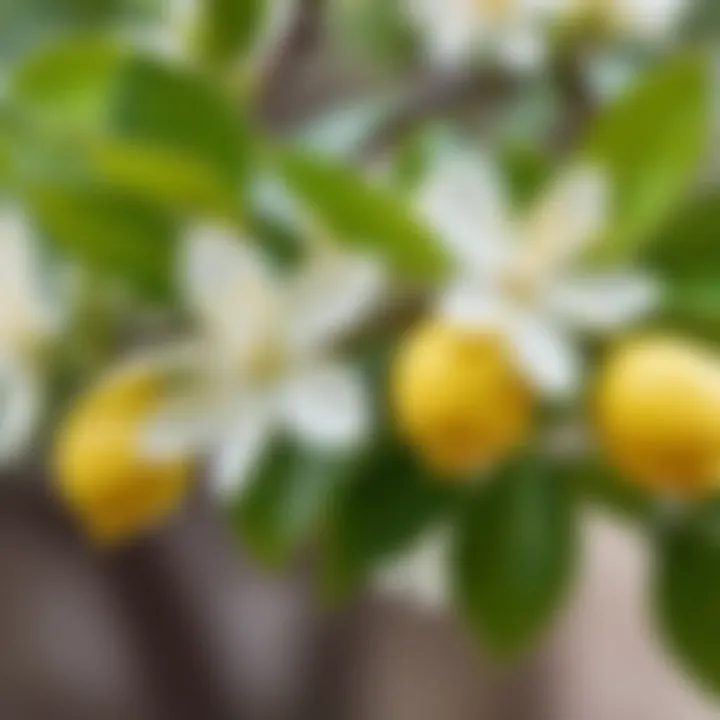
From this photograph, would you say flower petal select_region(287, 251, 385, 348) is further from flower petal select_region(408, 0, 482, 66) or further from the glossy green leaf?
flower petal select_region(408, 0, 482, 66)

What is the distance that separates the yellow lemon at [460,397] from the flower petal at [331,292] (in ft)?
0.08

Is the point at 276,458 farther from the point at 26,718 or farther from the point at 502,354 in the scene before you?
the point at 26,718

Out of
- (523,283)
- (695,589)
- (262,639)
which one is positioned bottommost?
(262,639)

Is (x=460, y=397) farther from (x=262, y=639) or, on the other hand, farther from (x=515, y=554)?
(x=262, y=639)

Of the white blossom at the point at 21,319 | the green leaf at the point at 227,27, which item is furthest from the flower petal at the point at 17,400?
the green leaf at the point at 227,27

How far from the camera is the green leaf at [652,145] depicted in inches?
12.5

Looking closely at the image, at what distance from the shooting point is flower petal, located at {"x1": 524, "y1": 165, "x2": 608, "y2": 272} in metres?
0.32

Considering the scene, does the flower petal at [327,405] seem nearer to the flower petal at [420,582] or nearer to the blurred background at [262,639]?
the flower petal at [420,582]

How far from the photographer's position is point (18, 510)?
0.86 m

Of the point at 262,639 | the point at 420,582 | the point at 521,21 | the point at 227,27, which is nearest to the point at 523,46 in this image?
the point at 521,21

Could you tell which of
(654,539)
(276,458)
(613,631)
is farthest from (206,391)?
(613,631)

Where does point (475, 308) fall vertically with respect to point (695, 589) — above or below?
above

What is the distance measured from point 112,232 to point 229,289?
0.03 meters

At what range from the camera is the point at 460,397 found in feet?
0.98
